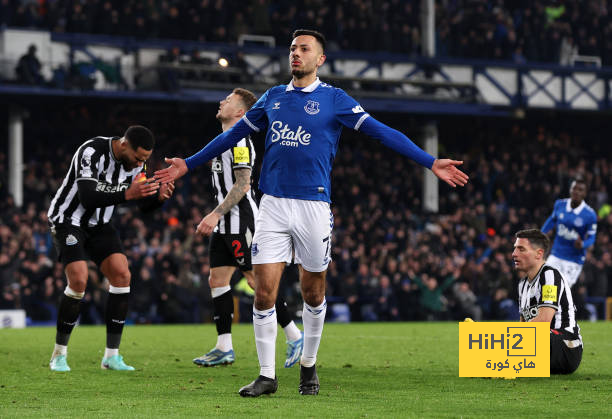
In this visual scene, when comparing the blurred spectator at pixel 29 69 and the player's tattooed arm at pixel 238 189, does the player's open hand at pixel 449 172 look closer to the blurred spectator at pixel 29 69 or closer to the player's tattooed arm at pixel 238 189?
the player's tattooed arm at pixel 238 189

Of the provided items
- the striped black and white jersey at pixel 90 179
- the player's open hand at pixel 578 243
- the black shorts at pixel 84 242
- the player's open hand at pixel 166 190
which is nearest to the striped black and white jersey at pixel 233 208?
the striped black and white jersey at pixel 90 179

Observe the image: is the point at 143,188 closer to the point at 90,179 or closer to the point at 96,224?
the point at 90,179

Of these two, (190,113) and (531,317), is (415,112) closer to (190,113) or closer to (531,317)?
(190,113)

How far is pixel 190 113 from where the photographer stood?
29.9 meters

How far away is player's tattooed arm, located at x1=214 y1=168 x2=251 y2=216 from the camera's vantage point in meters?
9.27

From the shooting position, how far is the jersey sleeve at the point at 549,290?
8758mm

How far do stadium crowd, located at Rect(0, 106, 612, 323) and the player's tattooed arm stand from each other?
1191 cm

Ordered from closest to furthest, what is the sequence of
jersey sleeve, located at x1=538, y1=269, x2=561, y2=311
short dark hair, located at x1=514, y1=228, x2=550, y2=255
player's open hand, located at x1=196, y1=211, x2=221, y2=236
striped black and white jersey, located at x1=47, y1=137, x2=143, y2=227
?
1. player's open hand, located at x1=196, y1=211, x2=221, y2=236
2. jersey sleeve, located at x1=538, y1=269, x2=561, y2=311
3. short dark hair, located at x1=514, y1=228, x2=550, y2=255
4. striped black and white jersey, located at x1=47, y1=137, x2=143, y2=227

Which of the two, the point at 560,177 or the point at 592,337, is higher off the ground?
the point at 560,177

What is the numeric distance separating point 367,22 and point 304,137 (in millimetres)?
23838

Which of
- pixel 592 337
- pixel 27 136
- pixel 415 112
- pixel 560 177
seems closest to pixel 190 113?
pixel 27 136

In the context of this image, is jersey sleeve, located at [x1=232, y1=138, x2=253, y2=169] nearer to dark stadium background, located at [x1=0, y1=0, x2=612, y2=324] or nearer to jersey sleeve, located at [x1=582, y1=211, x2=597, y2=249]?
jersey sleeve, located at [x1=582, y1=211, x2=597, y2=249]

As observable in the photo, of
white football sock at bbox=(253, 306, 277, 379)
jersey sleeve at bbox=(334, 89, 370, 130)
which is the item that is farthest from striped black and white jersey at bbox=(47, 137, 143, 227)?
jersey sleeve at bbox=(334, 89, 370, 130)

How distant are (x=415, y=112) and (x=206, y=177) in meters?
6.10
